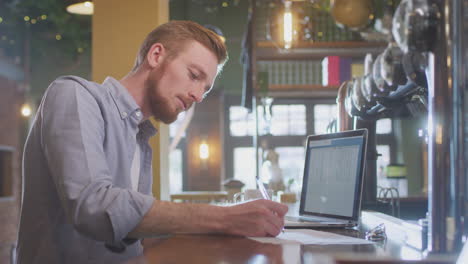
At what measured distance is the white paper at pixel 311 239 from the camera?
1171 millimetres

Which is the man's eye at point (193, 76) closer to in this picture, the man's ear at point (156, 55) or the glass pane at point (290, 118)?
the man's ear at point (156, 55)

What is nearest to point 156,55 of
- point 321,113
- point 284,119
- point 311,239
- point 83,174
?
point 83,174

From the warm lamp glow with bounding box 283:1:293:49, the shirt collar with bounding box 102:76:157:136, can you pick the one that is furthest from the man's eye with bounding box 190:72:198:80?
the warm lamp glow with bounding box 283:1:293:49

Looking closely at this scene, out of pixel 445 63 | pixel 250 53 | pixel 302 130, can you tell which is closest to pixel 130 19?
pixel 250 53

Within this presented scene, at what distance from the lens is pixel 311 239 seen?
4.01 ft

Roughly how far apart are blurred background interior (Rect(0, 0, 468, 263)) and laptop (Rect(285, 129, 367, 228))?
0.15 meters

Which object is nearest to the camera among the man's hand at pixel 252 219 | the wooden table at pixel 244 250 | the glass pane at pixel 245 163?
the wooden table at pixel 244 250

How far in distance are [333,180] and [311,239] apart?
0.49m

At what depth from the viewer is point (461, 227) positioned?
0.79 metres

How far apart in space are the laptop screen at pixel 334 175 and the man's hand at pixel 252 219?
0.40 m

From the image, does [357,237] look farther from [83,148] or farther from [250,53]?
[250,53]

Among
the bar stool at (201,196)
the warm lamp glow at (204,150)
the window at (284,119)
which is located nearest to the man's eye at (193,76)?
the bar stool at (201,196)

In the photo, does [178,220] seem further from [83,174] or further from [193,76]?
[193,76]

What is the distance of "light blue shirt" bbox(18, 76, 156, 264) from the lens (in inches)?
42.6
